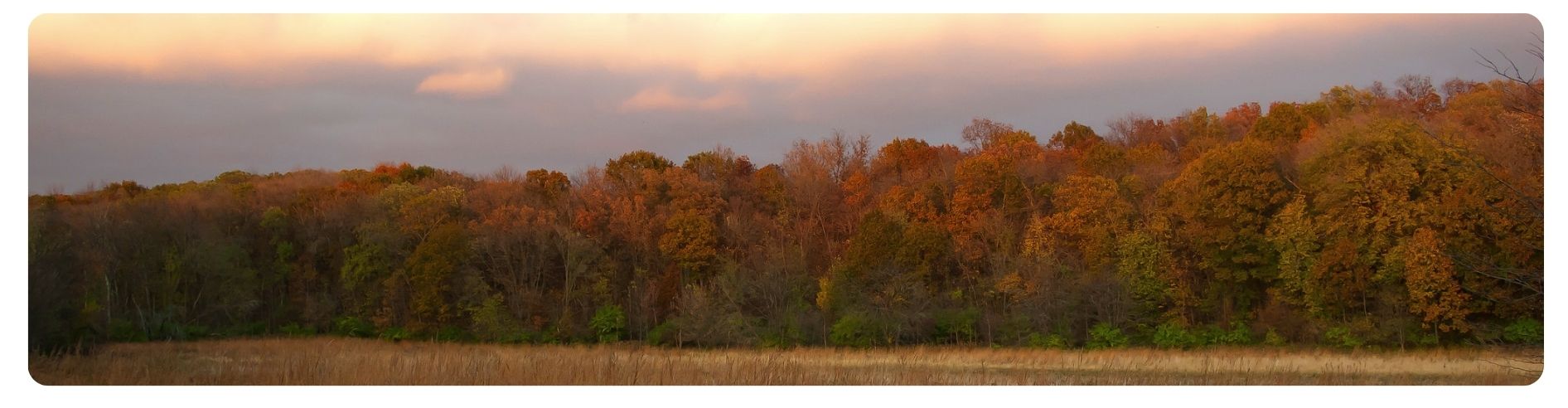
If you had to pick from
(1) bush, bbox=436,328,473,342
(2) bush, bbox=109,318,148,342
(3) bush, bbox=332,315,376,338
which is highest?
(2) bush, bbox=109,318,148,342

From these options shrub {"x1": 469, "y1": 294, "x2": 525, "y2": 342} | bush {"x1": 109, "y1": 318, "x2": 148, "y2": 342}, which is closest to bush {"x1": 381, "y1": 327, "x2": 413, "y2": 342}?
shrub {"x1": 469, "y1": 294, "x2": 525, "y2": 342}

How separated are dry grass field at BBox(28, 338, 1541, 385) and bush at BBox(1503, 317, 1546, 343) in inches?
20.5

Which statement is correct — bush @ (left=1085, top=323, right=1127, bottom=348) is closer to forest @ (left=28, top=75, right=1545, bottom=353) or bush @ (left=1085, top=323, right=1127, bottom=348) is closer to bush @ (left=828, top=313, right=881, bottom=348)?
forest @ (left=28, top=75, right=1545, bottom=353)

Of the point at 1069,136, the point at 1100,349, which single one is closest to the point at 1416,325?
the point at 1100,349

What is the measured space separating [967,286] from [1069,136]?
1596cm

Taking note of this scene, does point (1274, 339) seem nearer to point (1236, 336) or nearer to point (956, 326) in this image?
point (1236, 336)

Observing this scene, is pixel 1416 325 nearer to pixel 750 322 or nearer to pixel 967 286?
pixel 967 286

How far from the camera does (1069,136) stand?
153 feet

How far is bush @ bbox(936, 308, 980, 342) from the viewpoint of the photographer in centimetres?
3075

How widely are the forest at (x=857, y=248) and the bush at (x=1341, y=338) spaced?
6cm

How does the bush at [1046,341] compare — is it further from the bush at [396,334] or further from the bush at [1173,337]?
the bush at [396,334]

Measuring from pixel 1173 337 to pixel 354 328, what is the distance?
23.4 meters

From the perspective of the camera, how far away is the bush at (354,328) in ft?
108

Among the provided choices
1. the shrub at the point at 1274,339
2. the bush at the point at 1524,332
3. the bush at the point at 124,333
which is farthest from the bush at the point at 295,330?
the bush at the point at 1524,332
